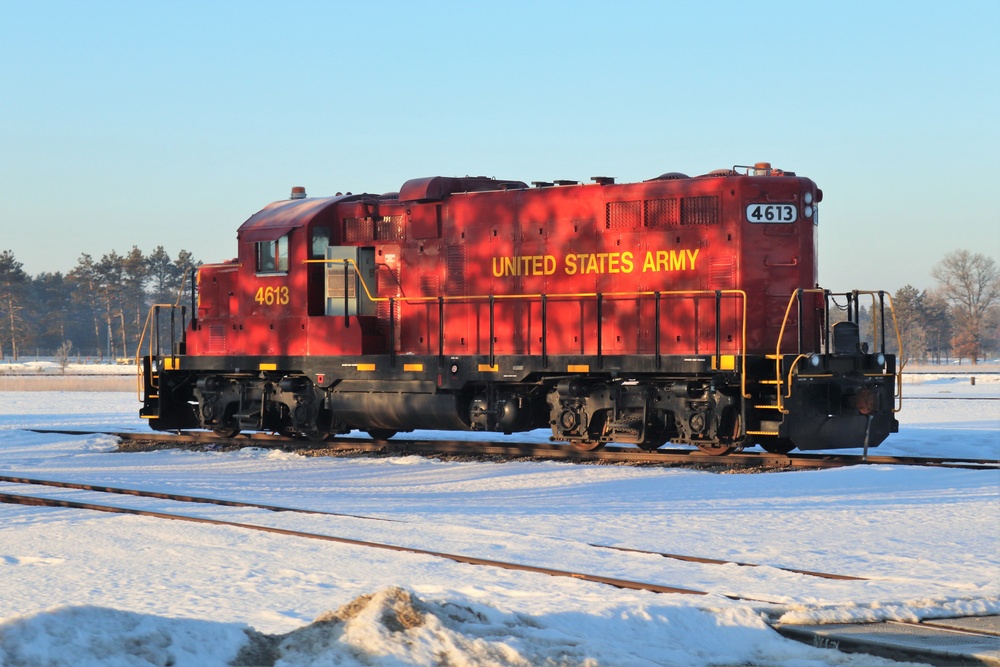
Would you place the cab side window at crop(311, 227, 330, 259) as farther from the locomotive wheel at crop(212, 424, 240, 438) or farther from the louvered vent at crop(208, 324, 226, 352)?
the locomotive wheel at crop(212, 424, 240, 438)

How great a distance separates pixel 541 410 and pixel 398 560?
7.73 meters

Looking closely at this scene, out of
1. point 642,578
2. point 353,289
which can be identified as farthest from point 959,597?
point 353,289

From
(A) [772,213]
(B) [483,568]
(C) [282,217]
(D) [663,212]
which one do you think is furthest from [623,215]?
(B) [483,568]

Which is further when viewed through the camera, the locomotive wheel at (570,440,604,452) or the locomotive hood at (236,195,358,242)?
the locomotive hood at (236,195,358,242)

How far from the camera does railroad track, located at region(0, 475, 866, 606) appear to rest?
666 centimetres

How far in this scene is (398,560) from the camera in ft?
24.7

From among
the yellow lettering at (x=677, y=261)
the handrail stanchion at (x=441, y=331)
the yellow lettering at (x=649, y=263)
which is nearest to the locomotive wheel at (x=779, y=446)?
the yellow lettering at (x=677, y=261)

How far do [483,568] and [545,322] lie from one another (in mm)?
7583

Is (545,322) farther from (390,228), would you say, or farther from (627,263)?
(390,228)

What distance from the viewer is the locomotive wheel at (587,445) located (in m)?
14.7

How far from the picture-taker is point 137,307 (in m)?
85.3

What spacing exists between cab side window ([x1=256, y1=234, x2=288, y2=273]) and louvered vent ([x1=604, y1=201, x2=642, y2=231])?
5025 mm

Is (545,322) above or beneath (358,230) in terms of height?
beneath

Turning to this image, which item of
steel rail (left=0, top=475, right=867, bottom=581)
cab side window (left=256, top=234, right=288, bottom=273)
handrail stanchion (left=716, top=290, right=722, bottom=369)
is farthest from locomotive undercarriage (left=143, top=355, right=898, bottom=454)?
steel rail (left=0, top=475, right=867, bottom=581)
